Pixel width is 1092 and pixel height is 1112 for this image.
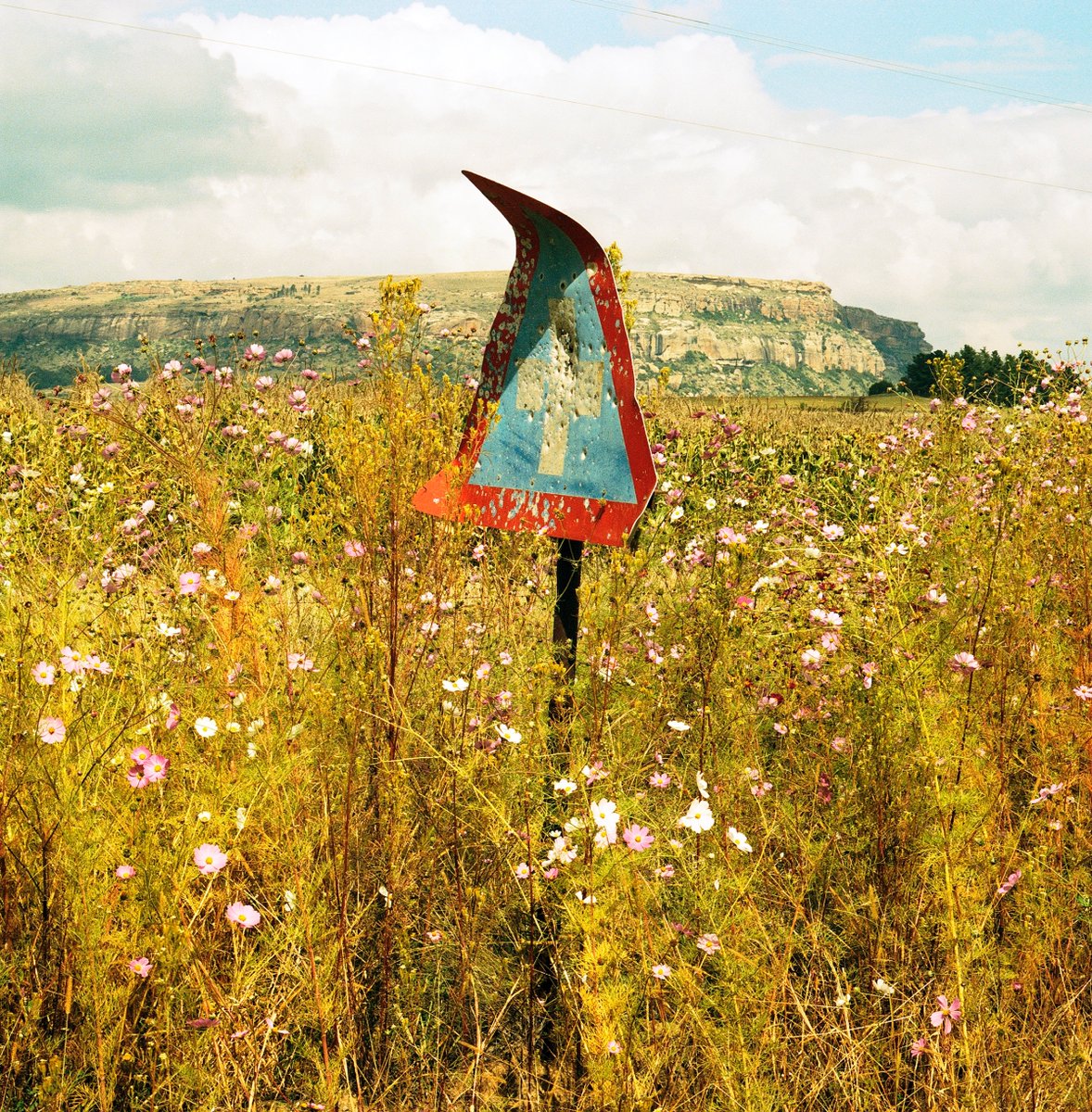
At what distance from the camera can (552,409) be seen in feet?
7.67

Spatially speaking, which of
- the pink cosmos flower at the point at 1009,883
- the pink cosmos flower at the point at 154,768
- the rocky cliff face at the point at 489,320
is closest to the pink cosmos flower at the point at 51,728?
the pink cosmos flower at the point at 154,768

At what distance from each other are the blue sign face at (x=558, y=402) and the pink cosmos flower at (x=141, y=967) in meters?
1.32

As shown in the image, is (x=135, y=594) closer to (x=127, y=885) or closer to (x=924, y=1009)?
(x=127, y=885)

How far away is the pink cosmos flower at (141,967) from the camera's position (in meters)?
1.80

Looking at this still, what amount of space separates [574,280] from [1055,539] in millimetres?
2826

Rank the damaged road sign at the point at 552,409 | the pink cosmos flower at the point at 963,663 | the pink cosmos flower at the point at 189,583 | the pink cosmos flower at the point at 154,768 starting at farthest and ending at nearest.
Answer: the pink cosmos flower at the point at 189,583
the pink cosmos flower at the point at 963,663
the damaged road sign at the point at 552,409
the pink cosmos flower at the point at 154,768

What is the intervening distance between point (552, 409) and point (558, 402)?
2 cm

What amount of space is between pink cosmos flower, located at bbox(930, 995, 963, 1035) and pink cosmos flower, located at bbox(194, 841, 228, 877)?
5.15 ft

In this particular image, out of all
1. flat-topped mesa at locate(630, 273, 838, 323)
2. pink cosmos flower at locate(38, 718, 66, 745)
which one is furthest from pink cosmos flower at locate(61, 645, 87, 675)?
flat-topped mesa at locate(630, 273, 838, 323)

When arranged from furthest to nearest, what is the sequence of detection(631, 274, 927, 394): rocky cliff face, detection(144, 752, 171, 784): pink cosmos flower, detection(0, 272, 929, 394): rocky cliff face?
detection(631, 274, 927, 394): rocky cliff face < detection(0, 272, 929, 394): rocky cliff face < detection(144, 752, 171, 784): pink cosmos flower

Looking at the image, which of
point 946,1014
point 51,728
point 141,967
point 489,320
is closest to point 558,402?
point 51,728

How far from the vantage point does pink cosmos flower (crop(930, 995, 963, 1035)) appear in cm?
197

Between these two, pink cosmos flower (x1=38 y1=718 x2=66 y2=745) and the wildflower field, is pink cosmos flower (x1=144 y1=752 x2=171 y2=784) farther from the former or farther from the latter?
pink cosmos flower (x1=38 y1=718 x2=66 y2=745)

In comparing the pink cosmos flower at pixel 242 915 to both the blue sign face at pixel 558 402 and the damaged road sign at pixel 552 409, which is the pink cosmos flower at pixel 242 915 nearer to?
the damaged road sign at pixel 552 409
